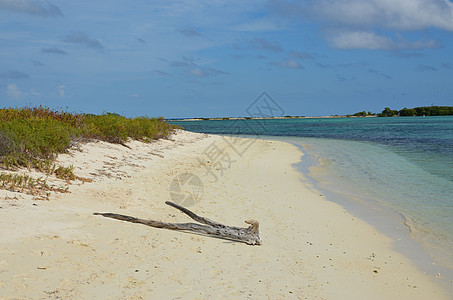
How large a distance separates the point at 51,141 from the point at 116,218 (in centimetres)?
509

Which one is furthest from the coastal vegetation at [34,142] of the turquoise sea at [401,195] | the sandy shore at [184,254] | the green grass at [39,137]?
the turquoise sea at [401,195]

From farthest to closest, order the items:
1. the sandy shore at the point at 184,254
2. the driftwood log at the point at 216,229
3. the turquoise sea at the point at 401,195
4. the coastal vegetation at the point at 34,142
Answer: the coastal vegetation at the point at 34,142 < the turquoise sea at the point at 401,195 < the driftwood log at the point at 216,229 < the sandy shore at the point at 184,254

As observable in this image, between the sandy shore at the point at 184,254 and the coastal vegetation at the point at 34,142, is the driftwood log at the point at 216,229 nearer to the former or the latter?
the sandy shore at the point at 184,254

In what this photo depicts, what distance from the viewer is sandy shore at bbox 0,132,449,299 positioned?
14.4 ft

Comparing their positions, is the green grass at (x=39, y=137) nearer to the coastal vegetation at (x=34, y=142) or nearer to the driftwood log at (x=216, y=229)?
the coastal vegetation at (x=34, y=142)

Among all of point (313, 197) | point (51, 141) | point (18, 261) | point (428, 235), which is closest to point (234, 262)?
point (18, 261)

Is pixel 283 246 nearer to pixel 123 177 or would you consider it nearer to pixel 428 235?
pixel 428 235

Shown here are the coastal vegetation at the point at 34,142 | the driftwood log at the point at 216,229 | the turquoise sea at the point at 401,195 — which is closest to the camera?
the driftwood log at the point at 216,229

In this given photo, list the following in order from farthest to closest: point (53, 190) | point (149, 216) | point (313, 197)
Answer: point (313, 197), point (53, 190), point (149, 216)

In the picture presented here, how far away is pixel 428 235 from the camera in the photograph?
7.64 meters

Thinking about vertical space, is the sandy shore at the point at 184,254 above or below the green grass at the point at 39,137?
below

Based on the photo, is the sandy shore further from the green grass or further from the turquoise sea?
the green grass

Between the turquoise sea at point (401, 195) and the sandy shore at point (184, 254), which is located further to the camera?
the turquoise sea at point (401, 195)

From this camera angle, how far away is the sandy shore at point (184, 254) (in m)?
4.40
